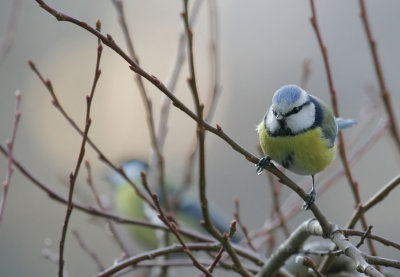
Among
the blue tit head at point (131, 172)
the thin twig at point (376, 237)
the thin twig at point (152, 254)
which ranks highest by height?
the blue tit head at point (131, 172)

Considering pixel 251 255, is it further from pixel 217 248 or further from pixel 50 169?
pixel 50 169

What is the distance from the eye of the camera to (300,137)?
1169 mm

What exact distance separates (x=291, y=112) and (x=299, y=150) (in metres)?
0.09

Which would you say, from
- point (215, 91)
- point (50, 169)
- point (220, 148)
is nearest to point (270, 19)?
point (220, 148)

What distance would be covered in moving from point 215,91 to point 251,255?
0.35 metres

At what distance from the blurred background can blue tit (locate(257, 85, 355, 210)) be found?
2.12m

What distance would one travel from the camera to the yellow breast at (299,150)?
116 cm

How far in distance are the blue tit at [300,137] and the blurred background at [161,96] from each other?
2.12m

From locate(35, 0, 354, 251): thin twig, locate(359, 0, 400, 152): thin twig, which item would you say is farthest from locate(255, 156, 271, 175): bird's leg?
locate(359, 0, 400, 152): thin twig

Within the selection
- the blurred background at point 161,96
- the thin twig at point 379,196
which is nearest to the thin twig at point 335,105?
the thin twig at point 379,196

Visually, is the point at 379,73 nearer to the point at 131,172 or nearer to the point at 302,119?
the point at 302,119

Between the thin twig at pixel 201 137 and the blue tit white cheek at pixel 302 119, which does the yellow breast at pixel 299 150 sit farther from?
the thin twig at pixel 201 137

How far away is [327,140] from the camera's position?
1206mm

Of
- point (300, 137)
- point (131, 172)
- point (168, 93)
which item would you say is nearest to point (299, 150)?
point (300, 137)
